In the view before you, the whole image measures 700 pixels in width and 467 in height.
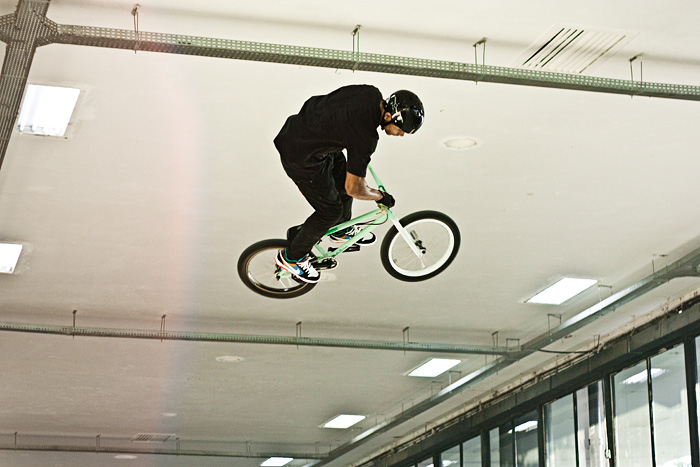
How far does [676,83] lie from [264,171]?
2.66 metres

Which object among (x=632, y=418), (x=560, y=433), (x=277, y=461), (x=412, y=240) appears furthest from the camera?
(x=277, y=461)

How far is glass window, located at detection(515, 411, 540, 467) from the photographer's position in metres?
11.1

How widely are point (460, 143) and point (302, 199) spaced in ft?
4.35

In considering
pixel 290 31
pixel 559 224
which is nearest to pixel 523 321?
pixel 559 224

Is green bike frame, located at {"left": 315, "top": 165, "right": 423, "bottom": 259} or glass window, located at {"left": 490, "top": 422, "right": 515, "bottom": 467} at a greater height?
green bike frame, located at {"left": 315, "top": 165, "right": 423, "bottom": 259}

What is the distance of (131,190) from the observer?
6941mm

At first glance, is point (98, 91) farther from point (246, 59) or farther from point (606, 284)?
point (606, 284)

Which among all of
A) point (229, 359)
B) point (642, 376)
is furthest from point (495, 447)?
point (229, 359)

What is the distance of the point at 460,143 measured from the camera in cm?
634

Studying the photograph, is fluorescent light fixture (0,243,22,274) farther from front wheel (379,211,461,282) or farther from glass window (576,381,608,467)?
glass window (576,381,608,467)

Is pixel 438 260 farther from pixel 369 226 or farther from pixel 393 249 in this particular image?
pixel 369 226

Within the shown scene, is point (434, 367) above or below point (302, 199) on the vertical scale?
below

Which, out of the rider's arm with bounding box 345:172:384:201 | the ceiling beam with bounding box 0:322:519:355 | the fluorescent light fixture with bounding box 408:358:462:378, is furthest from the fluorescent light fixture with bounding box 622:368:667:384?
the rider's arm with bounding box 345:172:384:201

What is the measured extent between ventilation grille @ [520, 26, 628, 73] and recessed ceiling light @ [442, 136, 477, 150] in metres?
0.79
